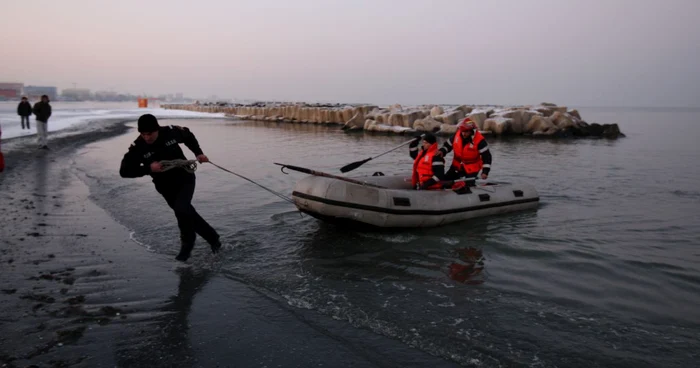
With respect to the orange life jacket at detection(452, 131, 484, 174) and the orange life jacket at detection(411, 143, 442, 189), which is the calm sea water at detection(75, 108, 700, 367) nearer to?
the orange life jacket at detection(411, 143, 442, 189)

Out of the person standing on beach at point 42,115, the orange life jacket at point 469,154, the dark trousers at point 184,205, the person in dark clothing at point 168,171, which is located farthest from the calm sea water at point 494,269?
the person standing on beach at point 42,115

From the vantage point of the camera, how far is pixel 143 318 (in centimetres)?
376

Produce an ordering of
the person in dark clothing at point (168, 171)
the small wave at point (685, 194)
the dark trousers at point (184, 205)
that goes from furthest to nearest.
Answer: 1. the small wave at point (685, 194)
2. the dark trousers at point (184, 205)
3. the person in dark clothing at point (168, 171)

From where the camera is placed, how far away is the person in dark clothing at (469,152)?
8.24 m

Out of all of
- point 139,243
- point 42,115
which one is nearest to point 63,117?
point 42,115

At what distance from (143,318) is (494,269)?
12.5ft

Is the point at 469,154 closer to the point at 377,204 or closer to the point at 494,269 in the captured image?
the point at 377,204

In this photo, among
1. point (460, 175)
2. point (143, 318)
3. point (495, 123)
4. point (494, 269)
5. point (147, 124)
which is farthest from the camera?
point (495, 123)

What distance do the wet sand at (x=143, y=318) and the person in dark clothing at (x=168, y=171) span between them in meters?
0.45

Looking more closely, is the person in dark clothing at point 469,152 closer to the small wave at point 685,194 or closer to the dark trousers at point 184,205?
the dark trousers at point 184,205

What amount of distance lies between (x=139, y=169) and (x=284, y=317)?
2213 mm

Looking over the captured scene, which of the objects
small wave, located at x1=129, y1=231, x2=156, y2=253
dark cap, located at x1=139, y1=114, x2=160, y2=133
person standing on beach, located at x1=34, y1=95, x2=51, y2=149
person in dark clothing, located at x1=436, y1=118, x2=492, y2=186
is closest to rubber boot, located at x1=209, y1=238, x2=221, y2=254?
small wave, located at x1=129, y1=231, x2=156, y2=253

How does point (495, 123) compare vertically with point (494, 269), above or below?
above

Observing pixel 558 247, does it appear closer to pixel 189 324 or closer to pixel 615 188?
pixel 189 324
